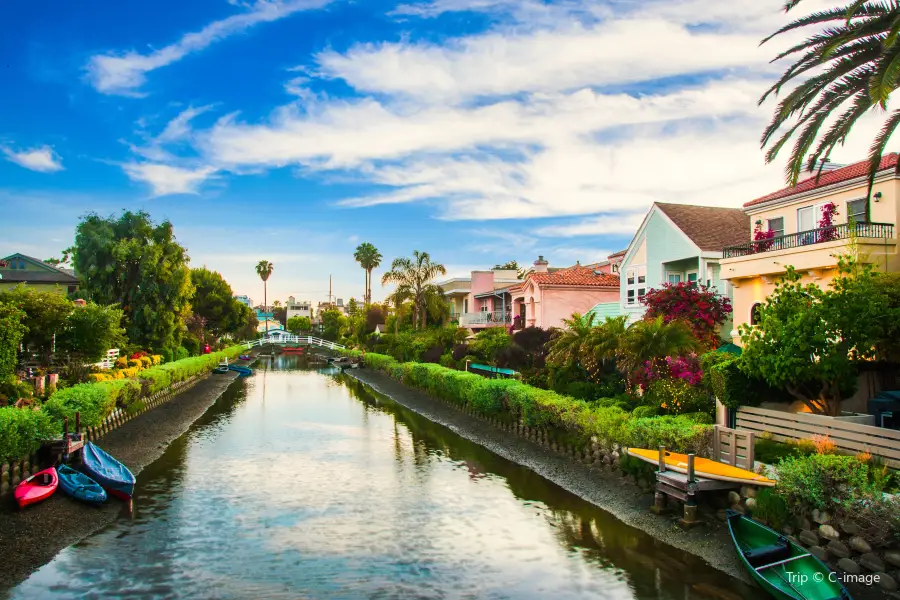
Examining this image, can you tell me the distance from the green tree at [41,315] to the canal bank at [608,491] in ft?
66.3

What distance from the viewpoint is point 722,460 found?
17.4 meters

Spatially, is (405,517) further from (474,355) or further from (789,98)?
(474,355)

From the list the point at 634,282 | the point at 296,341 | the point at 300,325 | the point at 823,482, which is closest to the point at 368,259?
the point at 296,341

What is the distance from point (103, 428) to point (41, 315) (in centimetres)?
679

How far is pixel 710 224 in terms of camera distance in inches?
1373

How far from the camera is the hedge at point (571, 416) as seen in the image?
62.0ft

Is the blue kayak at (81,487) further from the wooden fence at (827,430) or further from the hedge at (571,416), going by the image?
the wooden fence at (827,430)

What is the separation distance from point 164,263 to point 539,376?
33.5m

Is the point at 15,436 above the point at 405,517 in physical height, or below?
above

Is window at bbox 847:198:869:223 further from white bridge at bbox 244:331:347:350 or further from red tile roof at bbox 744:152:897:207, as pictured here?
white bridge at bbox 244:331:347:350

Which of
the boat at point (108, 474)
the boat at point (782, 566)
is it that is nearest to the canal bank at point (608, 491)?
the boat at point (782, 566)

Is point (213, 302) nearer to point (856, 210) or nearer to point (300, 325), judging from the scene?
point (856, 210)

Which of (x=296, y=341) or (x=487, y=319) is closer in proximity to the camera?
(x=487, y=319)

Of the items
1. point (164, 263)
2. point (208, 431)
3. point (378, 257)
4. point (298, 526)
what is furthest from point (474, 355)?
point (378, 257)
